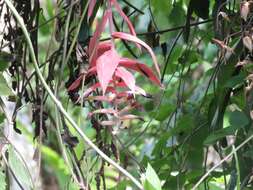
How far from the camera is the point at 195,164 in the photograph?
131 centimetres

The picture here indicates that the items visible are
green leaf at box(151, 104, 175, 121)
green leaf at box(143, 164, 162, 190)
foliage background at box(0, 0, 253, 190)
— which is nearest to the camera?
green leaf at box(143, 164, 162, 190)

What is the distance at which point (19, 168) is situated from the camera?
0.90 meters

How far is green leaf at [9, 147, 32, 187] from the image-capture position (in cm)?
89

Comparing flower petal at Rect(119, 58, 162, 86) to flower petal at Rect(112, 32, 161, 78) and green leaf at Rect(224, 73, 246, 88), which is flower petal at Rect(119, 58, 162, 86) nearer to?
flower petal at Rect(112, 32, 161, 78)

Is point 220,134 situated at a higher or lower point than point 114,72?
lower

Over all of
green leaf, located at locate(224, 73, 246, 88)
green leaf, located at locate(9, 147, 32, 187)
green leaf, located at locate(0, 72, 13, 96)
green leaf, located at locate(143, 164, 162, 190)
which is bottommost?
green leaf, located at locate(9, 147, 32, 187)

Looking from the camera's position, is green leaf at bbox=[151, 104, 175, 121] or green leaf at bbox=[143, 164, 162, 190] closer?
green leaf at bbox=[143, 164, 162, 190]

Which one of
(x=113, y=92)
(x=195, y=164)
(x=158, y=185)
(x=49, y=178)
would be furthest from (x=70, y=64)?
(x=49, y=178)

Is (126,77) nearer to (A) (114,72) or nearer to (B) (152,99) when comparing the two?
(A) (114,72)

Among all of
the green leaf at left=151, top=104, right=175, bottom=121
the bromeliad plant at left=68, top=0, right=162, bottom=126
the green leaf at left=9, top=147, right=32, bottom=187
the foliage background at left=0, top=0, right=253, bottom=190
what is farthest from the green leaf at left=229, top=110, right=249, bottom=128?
the green leaf at left=151, top=104, right=175, bottom=121

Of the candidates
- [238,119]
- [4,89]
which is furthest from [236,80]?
[4,89]

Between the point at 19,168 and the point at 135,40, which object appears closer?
the point at 135,40

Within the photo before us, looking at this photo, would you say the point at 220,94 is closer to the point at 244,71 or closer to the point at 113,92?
the point at 244,71

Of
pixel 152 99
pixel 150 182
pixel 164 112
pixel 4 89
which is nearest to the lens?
pixel 150 182
